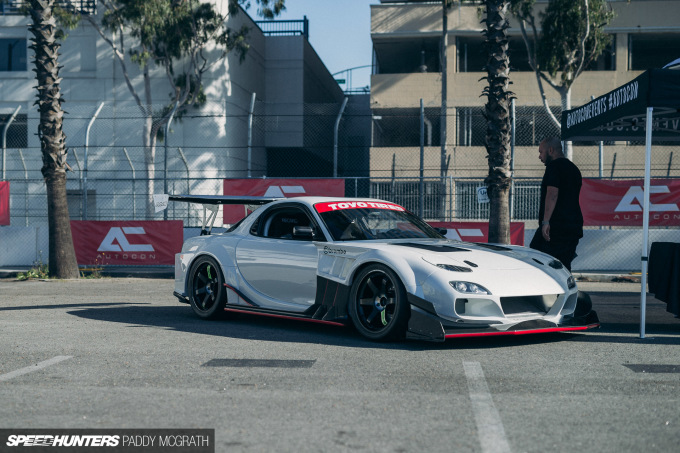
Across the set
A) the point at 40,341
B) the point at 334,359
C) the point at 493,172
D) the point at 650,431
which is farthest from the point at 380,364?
the point at 493,172

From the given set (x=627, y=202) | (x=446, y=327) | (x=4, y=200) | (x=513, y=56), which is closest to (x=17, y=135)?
(x=4, y=200)

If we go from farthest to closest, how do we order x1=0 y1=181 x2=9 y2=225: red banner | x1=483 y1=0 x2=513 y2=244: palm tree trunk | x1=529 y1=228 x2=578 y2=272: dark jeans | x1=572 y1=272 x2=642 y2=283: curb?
x1=0 y1=181 x2=9 y2=225: red banner < x1=572 y1=272 x2=642 y2=283: curb < x1=483 y1=0 x2=513 y2=244: palm tree trunk < x1=529 y1=228 x2=578 y2=272: dark jeans

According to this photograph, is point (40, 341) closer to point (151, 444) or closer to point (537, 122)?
point (151, 444)

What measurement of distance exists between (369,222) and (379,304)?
1.16 m

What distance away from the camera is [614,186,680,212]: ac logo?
15883 millimetres

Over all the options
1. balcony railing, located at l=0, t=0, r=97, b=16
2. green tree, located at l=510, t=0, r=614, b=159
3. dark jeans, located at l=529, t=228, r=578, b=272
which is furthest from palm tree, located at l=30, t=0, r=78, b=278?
green tree, located at l=510, t=0, r=614, b=159

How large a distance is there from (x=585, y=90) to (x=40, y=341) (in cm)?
2806

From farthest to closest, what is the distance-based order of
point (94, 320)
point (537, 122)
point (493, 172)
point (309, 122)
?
point (309, 122) < point (537, 122) < point (493, 172) < point (94, 320)

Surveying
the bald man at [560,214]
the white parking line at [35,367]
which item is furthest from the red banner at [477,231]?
the white parking line at [35,367]

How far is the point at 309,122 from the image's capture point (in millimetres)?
36312

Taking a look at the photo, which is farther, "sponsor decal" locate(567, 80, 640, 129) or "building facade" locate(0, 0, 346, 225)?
"building facade" locate(0, 0, 346, 225)

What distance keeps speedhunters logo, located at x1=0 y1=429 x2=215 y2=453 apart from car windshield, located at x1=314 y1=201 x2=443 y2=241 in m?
3.76

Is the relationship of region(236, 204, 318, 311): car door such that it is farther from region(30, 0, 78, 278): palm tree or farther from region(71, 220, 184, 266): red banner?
region(71, 220, 184, 266): red banner

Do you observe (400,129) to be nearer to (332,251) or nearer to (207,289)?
(207,289)
